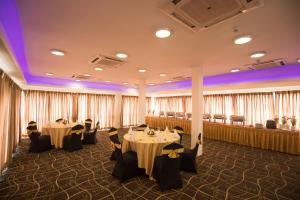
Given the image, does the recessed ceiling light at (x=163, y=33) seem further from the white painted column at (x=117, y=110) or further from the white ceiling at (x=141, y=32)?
the white painted column at (x=117, y=110)

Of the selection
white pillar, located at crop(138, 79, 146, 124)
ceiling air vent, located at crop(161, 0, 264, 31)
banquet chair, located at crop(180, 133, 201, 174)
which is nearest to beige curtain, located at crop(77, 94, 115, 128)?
white pillar, located at crop(138, 79, 146, 124)

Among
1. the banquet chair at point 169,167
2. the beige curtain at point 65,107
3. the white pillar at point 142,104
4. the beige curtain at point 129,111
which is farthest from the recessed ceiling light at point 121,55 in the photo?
the beige curtain at point 129,111

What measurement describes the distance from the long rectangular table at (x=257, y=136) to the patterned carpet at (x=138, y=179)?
20.3 inches

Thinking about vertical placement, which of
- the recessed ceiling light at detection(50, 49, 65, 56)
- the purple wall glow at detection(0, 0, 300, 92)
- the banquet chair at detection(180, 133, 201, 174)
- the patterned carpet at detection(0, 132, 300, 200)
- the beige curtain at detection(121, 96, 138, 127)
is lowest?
the patterned carpet at detection(0, 132, 300, 200)

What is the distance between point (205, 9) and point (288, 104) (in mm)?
6085

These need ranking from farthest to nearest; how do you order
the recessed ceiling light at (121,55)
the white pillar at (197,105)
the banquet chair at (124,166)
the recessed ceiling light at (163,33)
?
the white pillar at (197,105) → the recessed ceiling light at (121,55) → the banquet chair at (124,166) → the recessed ceiling light at (163,33)

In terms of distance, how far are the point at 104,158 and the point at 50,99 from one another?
5.30 metres

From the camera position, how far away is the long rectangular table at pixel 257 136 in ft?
16.1

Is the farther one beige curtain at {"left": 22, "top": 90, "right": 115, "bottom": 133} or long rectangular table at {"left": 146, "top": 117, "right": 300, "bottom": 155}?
beige curtain at {"left": 22, "top": 90, "right": 115, "bottom": 133}

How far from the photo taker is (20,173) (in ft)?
10.9

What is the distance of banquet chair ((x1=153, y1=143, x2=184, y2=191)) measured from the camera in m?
2.73

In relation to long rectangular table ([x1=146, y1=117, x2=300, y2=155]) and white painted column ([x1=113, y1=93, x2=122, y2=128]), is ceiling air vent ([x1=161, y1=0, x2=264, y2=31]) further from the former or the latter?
white painted column ([x1=113, y1=93, x2=122, y2=128])

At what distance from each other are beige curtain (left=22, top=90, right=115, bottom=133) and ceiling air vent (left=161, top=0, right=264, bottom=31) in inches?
310

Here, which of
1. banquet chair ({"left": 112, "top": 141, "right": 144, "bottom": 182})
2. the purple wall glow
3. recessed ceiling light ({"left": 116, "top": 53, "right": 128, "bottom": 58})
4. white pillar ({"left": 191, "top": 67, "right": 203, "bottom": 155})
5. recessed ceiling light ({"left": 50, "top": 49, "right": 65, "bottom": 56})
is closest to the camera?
the purple wall glow
